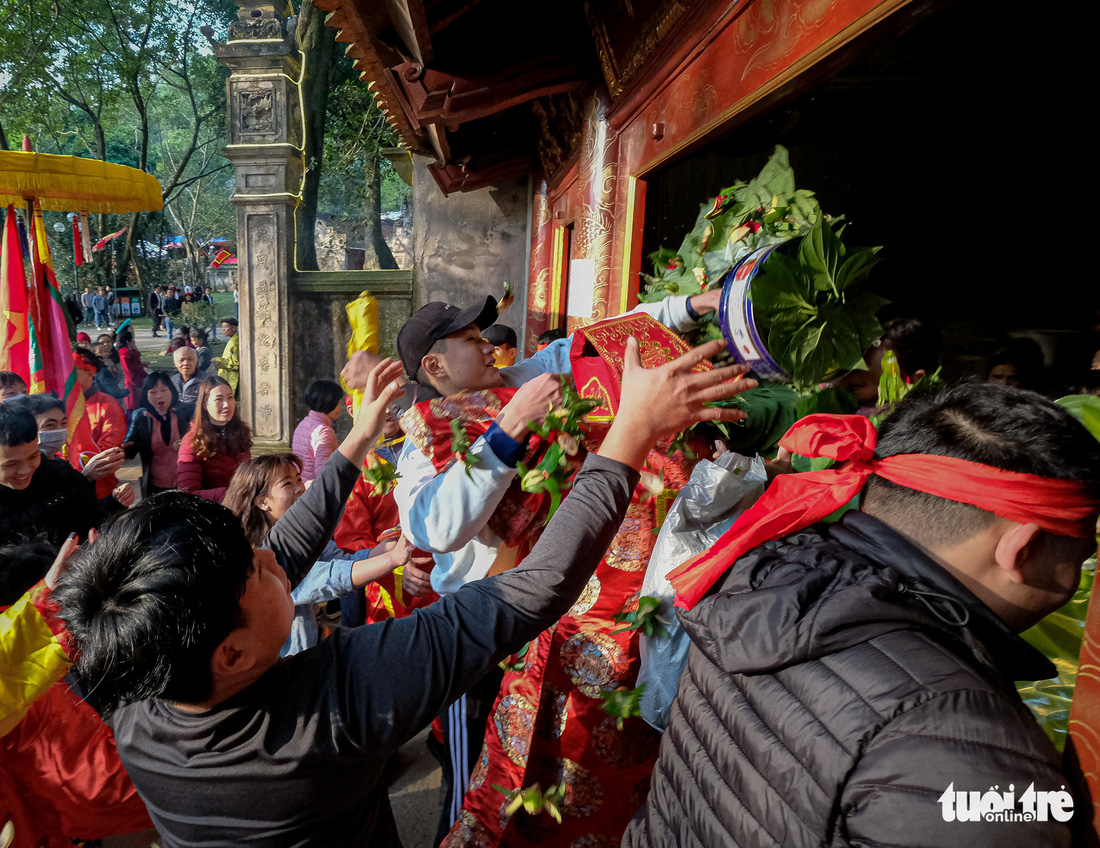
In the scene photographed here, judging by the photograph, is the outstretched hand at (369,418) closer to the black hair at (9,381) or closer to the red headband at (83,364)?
the black hair at (9,381)

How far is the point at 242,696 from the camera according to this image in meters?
1.13

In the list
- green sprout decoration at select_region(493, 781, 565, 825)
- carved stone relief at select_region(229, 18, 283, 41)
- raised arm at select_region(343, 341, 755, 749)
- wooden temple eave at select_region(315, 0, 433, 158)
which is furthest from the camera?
carved stone relief at select_region(229, 18, 283, 41)

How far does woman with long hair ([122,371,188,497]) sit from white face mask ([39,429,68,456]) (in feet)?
5.16

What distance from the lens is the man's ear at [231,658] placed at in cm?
106

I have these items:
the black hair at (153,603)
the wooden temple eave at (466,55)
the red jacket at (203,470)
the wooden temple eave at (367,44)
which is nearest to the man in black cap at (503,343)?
the wooden temple eave at (466,55)

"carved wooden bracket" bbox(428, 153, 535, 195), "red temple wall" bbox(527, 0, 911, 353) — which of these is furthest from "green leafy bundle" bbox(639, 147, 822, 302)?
"carved wooden bracket" bbox(428, 153, 535, 195)

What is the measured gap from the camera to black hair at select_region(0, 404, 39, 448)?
2.69m

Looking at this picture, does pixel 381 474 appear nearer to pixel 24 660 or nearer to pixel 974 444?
pixel 24 660

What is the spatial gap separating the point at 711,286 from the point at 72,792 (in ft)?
7.40

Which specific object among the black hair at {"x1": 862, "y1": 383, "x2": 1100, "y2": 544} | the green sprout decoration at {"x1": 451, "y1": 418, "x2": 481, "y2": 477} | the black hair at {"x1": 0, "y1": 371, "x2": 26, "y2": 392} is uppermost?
the black hair at {"x1": 862, "y1": 383, "x2": 1100, "y2": 544}

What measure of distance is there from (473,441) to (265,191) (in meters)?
8.50

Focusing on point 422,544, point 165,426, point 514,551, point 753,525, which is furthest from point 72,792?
point 165,426

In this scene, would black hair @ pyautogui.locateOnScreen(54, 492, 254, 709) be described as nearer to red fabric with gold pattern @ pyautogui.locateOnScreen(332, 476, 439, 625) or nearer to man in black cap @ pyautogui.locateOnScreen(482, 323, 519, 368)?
red fabric with gold pattern @ pyautogui.locateOnScreen(332, 476, 439, 625)

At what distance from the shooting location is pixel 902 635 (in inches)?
34.4
